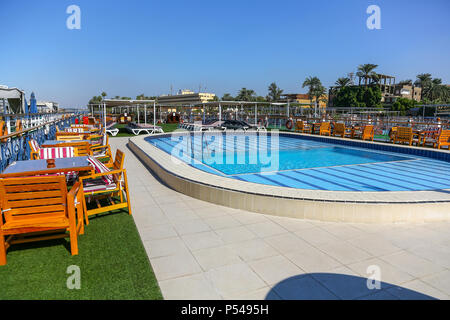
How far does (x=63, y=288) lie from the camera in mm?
2371

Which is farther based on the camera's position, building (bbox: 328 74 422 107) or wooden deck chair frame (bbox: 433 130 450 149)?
building (bbox: 328 74 422 107)

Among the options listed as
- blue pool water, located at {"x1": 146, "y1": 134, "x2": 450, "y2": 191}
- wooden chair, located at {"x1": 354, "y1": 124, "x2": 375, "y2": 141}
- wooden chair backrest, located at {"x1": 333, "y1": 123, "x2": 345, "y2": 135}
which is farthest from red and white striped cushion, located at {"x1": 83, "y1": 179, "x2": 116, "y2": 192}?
wooden chair backrest, located at {"x1": 333, "y1": 123, "x2": 345, "y2": 135}

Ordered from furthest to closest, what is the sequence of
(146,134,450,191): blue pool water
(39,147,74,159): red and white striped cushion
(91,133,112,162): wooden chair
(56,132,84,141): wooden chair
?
(56,132,84,141): wooden chair, (146,134,450,191): blue pool water, (91,133,112,162): wooden chair, (39,147,74,159): red and white striped cushion

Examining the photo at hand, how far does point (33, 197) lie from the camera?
2770 mm

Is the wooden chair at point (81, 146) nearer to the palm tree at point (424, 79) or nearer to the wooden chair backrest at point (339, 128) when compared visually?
the wooden chair backrest at point (339, 128)

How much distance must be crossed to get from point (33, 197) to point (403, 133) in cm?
1174

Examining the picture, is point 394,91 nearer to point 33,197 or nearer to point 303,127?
point 303,127

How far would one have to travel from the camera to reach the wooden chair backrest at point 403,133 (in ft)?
35.2

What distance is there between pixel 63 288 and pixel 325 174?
679 centimetres

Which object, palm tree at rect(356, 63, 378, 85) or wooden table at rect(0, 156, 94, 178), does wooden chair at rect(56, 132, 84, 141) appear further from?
palm tree at rect(356, 63, 378, 85)

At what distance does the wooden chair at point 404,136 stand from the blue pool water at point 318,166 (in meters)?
0.97

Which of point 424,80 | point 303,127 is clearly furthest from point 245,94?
point 303,127

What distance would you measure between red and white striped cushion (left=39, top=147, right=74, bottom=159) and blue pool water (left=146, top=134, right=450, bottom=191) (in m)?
3.28

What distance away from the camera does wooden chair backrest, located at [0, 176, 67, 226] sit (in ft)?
8.93
